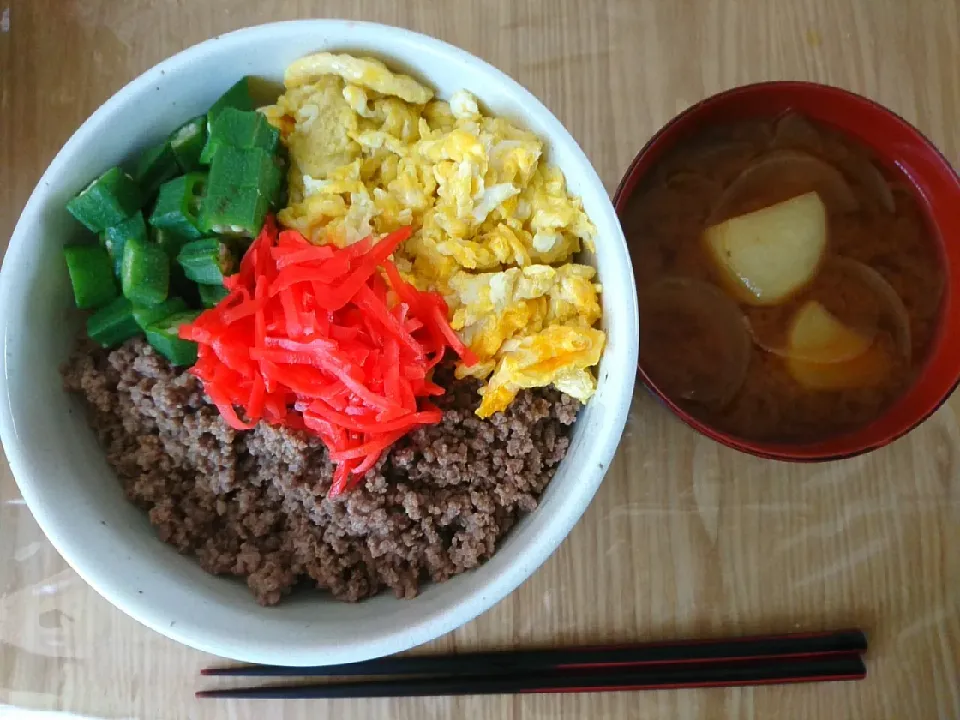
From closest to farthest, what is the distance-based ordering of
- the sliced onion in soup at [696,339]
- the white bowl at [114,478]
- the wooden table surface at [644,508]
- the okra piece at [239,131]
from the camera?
1. the white bowl at [114,478]
2. the okra piece at [239,131]
3. the sliced onion in soup at [696,339]
4. the wooden table surface at [644,508]

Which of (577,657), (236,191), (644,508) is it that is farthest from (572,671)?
(236,191)

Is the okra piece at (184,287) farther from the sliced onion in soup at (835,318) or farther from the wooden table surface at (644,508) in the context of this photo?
the sliced onion in soup at (835,318)

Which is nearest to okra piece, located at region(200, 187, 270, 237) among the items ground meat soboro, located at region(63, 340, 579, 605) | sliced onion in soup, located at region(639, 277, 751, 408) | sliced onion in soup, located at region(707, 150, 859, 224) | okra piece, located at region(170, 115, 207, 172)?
okra piece, located at region(170, 115, 207, 172)

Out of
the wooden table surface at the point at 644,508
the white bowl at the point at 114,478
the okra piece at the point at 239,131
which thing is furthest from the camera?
the wooden table surface at the point at 644,508

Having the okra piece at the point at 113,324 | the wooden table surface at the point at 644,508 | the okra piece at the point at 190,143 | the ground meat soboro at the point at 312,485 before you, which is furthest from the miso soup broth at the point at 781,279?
the okra piece at the point at 113,324

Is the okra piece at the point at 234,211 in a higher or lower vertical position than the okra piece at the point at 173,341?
higher
